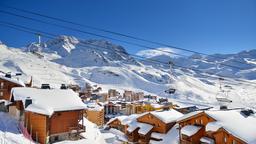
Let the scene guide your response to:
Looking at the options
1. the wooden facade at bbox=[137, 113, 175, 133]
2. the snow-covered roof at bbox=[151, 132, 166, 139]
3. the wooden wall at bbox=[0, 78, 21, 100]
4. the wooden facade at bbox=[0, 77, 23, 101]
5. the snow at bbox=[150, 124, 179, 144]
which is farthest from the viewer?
the wooden wall at bbox=[0, 78, 21, 100]

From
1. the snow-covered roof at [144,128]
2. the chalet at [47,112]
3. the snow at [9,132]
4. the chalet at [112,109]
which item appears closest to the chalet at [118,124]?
the snow-covered roof at [144,128]

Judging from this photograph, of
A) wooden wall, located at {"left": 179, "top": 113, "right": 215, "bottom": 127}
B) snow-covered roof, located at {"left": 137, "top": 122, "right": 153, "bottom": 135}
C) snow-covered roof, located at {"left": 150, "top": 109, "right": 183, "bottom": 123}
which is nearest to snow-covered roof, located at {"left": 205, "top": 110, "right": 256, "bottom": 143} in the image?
wooden wall, located at {"left": 179, "top": 113, "right": 215, "bottom": 127}

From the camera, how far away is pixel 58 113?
31734 millimetres

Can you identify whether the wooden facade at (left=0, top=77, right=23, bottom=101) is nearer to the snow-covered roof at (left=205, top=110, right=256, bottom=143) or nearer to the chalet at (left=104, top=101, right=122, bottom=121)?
the snow-covered roof at (left=205, top=110, right=256, bottom=143)

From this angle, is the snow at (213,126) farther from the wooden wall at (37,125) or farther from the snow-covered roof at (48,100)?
the wooden wall at (37,125)

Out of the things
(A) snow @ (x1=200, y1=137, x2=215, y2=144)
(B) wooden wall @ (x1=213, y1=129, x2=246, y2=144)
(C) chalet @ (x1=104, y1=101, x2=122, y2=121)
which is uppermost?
(B) wooden wall @ (x1=213, y1=129, x2=246, y2=144)

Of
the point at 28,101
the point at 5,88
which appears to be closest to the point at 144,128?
the point at 28,101

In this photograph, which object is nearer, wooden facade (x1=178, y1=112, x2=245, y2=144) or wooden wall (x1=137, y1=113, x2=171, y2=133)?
wooden facade (x1=178, y1=112, x2=245, y2=144)

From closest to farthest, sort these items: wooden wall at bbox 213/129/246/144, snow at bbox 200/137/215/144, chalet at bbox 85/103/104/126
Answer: wooden wall at bbox 213/129/246/144 < snow at bbox 200/137/215/144 < chalet at bbox 85/103/104/126

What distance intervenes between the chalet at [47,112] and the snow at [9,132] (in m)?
1.06

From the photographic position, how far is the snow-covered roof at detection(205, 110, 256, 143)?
28.0 meters

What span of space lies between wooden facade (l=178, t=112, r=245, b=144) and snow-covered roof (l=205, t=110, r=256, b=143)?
0.48 meters

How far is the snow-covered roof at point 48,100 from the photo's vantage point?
30.3 meters

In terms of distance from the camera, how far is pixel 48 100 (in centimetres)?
3225
